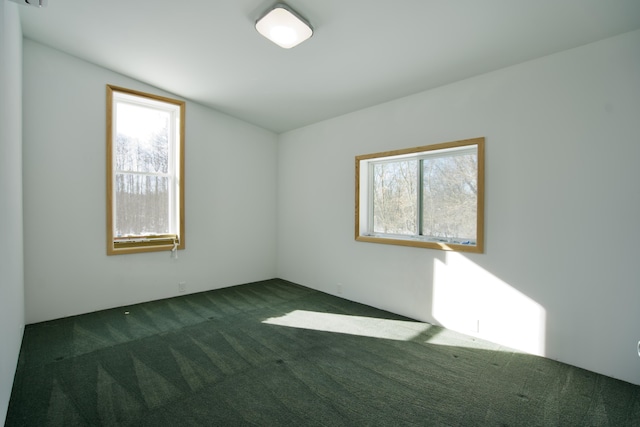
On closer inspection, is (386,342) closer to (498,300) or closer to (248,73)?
(498,300)

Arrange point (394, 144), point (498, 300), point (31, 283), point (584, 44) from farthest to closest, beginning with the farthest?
1. point (394, 144)
2. point (31, 283)
3. point (498, 300)
4. point (584, 44)

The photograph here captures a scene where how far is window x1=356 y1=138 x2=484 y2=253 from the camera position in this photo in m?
3.11

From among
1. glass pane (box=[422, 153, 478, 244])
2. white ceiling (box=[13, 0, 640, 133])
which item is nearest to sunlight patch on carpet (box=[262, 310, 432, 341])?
glass pane (box=[422, 153, 478, 244])

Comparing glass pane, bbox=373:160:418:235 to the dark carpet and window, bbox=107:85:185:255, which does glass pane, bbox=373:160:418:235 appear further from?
window, bbox=107:85:185:255

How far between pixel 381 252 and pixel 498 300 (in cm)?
134

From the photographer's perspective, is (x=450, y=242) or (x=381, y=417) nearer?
(x=381, y=417)

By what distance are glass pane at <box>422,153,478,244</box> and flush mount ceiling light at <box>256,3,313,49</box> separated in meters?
1.94

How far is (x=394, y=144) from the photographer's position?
142 inches

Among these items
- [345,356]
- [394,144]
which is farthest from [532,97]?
[345,356]

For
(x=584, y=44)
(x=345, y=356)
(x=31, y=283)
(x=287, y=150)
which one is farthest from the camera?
(x=287, y=150)

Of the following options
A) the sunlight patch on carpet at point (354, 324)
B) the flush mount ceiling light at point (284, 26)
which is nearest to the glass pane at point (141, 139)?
the flush mount ceiling light at point (284, 26)

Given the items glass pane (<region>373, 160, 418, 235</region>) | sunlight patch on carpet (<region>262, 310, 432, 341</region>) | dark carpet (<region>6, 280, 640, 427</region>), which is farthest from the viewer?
glass pane (<region>373, 160, 418, 235</region>)

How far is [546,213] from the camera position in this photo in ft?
8.34

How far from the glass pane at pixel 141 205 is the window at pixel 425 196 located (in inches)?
105
